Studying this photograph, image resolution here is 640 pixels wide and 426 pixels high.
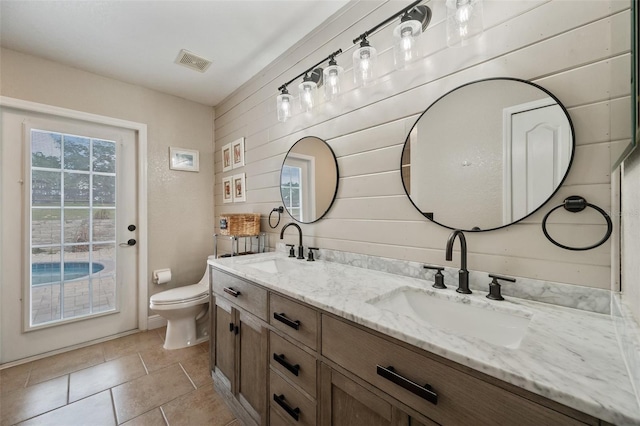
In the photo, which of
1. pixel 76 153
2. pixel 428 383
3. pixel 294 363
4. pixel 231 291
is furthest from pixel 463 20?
pixel 76 153

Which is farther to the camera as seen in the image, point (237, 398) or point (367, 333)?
point (237, 398)

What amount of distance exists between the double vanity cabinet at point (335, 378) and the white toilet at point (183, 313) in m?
0.80

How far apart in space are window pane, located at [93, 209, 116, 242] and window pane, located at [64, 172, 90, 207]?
14cm

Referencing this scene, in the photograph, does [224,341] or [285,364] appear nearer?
[285,364]

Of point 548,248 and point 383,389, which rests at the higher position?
point 548,248

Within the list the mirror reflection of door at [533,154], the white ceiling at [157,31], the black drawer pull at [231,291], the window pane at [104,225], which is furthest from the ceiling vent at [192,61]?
the mirror reflection of door at [533,154]

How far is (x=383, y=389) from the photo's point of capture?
78 cm

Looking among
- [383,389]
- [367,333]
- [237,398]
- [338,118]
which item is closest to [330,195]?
[338,118]

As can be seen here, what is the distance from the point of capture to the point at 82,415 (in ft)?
5.08

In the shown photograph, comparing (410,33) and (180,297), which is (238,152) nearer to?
(180,297)

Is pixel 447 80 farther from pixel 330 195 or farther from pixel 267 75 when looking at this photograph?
pixel 267 75

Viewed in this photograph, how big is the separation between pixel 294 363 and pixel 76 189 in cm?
262

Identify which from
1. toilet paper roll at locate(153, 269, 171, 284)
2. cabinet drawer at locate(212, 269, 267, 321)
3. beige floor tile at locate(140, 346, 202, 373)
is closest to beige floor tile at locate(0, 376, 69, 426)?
beige floor tile at locate(140, 346, 202, 373)

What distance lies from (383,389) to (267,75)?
2503 millimetres
